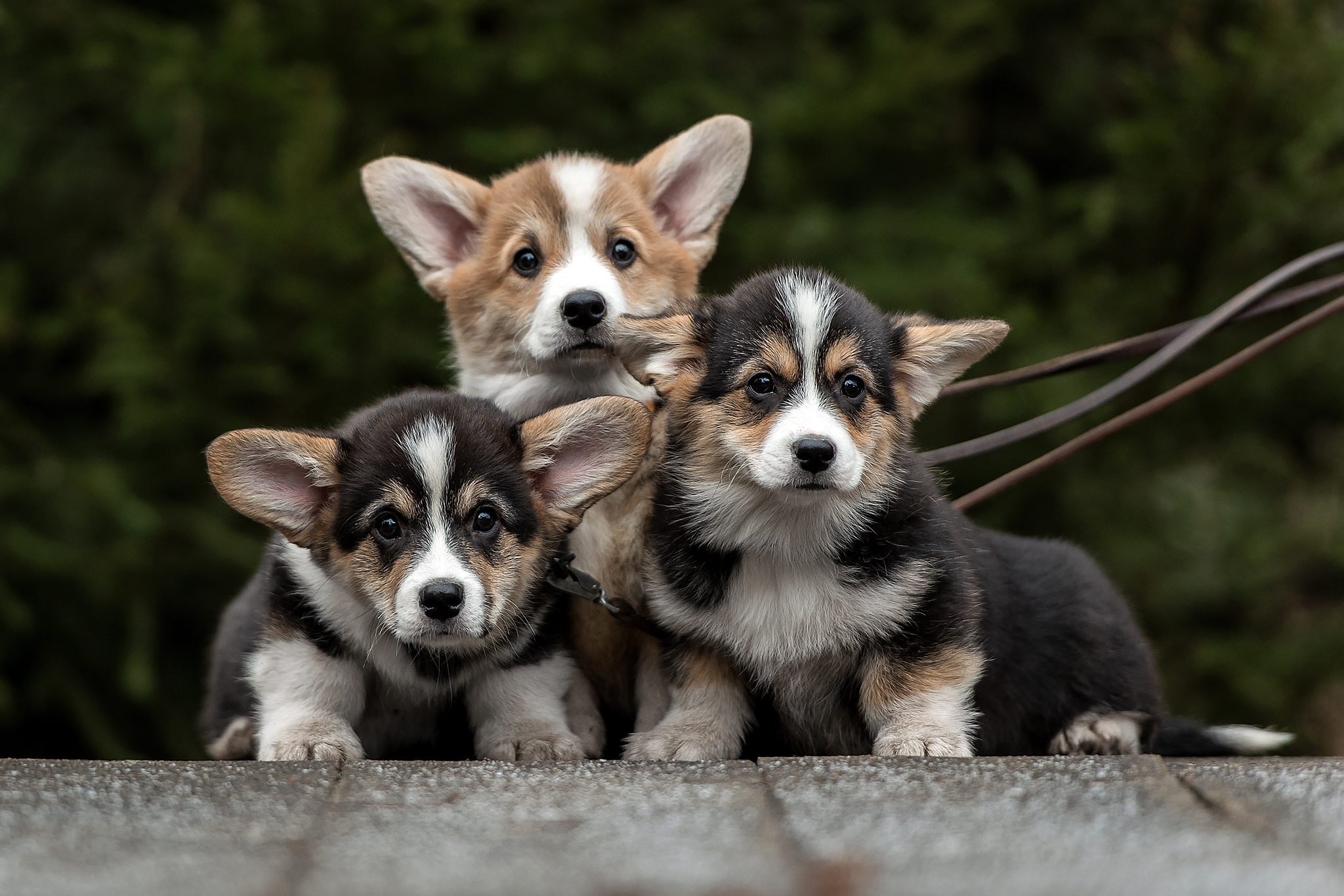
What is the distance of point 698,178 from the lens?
5.11m

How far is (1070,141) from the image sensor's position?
32.3ft

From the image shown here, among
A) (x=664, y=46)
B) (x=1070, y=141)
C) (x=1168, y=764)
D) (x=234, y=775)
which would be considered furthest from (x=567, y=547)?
(x=1070, y=141)

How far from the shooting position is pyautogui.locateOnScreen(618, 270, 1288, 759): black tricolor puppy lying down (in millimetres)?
3607

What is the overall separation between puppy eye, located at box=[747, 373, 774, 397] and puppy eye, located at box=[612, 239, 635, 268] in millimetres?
1161

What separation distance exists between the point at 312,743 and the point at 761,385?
1567 mm

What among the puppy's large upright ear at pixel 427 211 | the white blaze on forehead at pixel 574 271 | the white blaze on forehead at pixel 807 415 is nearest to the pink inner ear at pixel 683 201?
the white blaze on forehead at pixel 574 271

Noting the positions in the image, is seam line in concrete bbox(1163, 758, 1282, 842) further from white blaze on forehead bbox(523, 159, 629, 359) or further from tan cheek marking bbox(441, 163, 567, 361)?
tan cheek marking bbox(441, 163, 567, 361)

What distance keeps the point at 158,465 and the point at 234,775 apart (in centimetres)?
510

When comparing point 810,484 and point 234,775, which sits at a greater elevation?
point 810,484

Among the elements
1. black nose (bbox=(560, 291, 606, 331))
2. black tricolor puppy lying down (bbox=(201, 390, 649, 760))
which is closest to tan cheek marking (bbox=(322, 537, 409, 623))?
black tricolor puppy lying down (bbox=(201, 390, 649, 760))

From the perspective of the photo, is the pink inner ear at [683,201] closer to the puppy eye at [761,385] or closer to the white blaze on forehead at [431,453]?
the puppy eye at [761,385]

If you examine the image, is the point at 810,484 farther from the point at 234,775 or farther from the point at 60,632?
the point at 60,632

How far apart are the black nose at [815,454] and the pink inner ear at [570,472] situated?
64 centimetres

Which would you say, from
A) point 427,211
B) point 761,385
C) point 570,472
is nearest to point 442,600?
point 570,472
